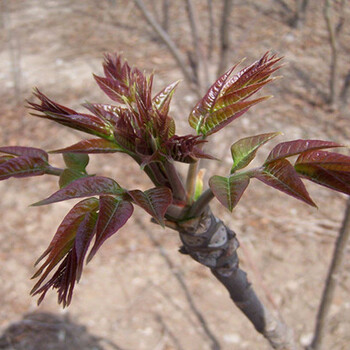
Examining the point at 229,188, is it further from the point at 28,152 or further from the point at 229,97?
the point at 28,152

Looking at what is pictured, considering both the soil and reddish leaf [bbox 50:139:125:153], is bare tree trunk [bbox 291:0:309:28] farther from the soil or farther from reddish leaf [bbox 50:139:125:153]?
reddish leaf [bbox 50:139:125:153]

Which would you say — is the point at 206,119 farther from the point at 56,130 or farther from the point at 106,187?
the point at 56,130

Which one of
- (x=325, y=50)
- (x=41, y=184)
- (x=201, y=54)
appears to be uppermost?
(x=325, y=50)

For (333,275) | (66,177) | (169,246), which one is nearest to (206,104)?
(66,177)

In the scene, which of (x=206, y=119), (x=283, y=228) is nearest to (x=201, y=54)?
(x=283, y=228)

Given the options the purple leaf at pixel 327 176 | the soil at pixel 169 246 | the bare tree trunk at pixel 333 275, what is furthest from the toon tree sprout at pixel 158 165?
the soil at pixel 169 246

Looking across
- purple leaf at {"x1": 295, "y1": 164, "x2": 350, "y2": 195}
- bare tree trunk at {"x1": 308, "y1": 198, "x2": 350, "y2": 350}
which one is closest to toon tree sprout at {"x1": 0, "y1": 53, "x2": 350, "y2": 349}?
purple leaf at {"x1": 295, "y1": 164, "x2": 350, "y2": 195}

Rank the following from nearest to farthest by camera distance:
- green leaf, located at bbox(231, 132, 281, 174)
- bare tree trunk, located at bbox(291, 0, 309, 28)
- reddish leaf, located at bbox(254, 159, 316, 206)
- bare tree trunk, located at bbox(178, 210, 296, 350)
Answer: reddish leaf, located at bbox(254, 159, 316, 206), green leaf, located at bbox(231, 132, 281, 174), bare tree trunk, located at bbox(178, 210, 296, 350), bare tree trunk, located at bbox(291, 0, 309, 28)

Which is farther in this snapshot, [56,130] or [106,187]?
[56,130]
